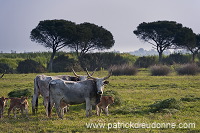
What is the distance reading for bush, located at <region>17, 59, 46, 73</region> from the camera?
4216 cm

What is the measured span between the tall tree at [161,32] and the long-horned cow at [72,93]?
1819 inches

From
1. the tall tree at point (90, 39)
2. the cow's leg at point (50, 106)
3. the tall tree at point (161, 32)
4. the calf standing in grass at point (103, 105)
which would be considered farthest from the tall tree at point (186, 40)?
the cow's leg at point (50, 106)

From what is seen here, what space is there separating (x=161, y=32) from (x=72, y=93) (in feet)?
157

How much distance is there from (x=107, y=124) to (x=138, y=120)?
1358 millimetres

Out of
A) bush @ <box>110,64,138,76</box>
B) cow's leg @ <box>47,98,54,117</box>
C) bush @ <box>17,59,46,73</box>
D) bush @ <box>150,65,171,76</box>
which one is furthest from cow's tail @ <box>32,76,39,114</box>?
bush @ <box>17,59,46,73</box>

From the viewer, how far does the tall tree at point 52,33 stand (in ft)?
163

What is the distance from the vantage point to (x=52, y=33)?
5016 cm

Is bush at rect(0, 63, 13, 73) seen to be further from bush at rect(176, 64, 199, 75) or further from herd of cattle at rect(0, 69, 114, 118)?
herd of cattle at rect(0, 69, 114, 118)

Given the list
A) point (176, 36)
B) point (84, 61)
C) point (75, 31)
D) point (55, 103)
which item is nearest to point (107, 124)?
point (55, 103)

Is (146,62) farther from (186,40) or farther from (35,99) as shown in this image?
(35,99)

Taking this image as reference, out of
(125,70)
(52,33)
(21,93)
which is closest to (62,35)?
Answer: (52,33)

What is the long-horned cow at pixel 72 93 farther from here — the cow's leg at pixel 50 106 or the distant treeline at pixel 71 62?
the distant treeline at pixel 71 62

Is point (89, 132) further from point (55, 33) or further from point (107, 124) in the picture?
point (55, 33)

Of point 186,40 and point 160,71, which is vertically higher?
point 186,40
